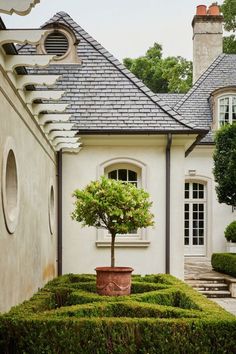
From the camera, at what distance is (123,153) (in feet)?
45.9

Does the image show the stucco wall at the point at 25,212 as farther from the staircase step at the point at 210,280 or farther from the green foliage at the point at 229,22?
the green foliage at the point at 229,22

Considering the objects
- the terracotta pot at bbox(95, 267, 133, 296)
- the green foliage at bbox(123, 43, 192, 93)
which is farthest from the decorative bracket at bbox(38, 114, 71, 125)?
the green foliage at bbox(123, 43, 192, 93)

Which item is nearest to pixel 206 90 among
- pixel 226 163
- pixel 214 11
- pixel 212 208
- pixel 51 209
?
pixel 214 11

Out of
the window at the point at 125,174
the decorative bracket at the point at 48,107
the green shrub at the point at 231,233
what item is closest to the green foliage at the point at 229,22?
the green shrub at the point at 231,233

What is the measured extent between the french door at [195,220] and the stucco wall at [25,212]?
36.7 ft

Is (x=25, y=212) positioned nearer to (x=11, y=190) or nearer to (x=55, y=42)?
(x=11, y=190)

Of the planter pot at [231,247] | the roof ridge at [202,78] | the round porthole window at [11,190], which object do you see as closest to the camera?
the round porthole window at [11,190]

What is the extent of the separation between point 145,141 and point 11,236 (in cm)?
669

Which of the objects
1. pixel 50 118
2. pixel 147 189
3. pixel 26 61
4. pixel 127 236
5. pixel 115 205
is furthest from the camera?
pixel 127 236

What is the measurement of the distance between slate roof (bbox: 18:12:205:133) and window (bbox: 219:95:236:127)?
853 cm

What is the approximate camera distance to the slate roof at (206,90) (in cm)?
2323

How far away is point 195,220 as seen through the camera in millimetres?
22797

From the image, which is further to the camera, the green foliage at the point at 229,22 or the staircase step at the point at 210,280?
the green foliage at the point at 229,22

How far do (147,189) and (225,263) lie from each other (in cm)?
489
